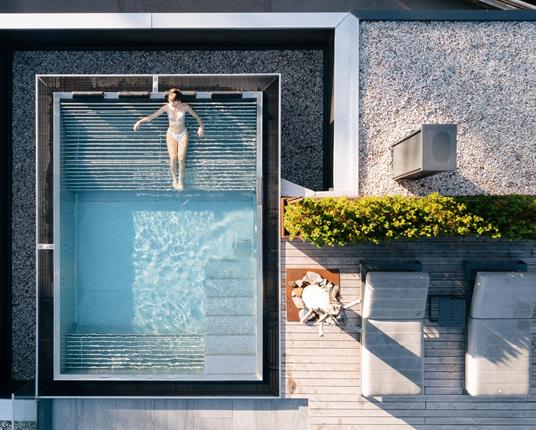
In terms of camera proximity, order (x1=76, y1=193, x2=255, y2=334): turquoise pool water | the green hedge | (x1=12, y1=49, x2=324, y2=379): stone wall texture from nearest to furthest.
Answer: the green hedge < (x1=76, y1=193, x2=255, y2=334): turquoise pool water < (x1=12, y1=49, x2=324, y2=379): stone wall texture

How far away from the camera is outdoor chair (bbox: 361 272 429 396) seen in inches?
201

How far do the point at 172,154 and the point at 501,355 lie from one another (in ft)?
17.1

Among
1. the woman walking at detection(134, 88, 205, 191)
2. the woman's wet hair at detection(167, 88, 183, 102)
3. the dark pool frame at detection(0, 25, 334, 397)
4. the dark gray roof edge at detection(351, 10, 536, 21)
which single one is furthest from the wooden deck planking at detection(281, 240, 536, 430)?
the dark gray roof edge at detection(351, 10, 536, 21)

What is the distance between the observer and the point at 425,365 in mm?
5527

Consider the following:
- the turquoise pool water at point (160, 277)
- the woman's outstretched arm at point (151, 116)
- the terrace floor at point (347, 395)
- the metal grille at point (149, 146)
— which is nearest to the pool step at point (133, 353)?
the turquoise pool water at point (160, 277)

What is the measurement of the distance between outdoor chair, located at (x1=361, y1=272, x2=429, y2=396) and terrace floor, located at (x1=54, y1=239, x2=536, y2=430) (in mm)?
329

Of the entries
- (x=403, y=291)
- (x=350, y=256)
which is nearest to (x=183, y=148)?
(x=350, y=256)

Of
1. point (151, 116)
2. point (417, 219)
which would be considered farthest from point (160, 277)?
point (417, 219)

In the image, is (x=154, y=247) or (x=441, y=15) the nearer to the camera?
(x=441, y=15)

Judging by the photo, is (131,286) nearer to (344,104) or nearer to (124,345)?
(124,345)

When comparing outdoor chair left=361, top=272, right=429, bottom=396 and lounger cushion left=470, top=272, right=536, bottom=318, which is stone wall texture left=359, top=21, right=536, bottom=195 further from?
outdoor chair left=361, top=272, right=429, bottom=396

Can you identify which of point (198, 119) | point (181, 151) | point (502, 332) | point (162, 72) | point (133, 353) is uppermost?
point (162, 72)

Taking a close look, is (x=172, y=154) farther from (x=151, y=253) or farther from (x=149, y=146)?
(x=151, y=253)

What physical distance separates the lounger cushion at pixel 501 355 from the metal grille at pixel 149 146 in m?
3.68
